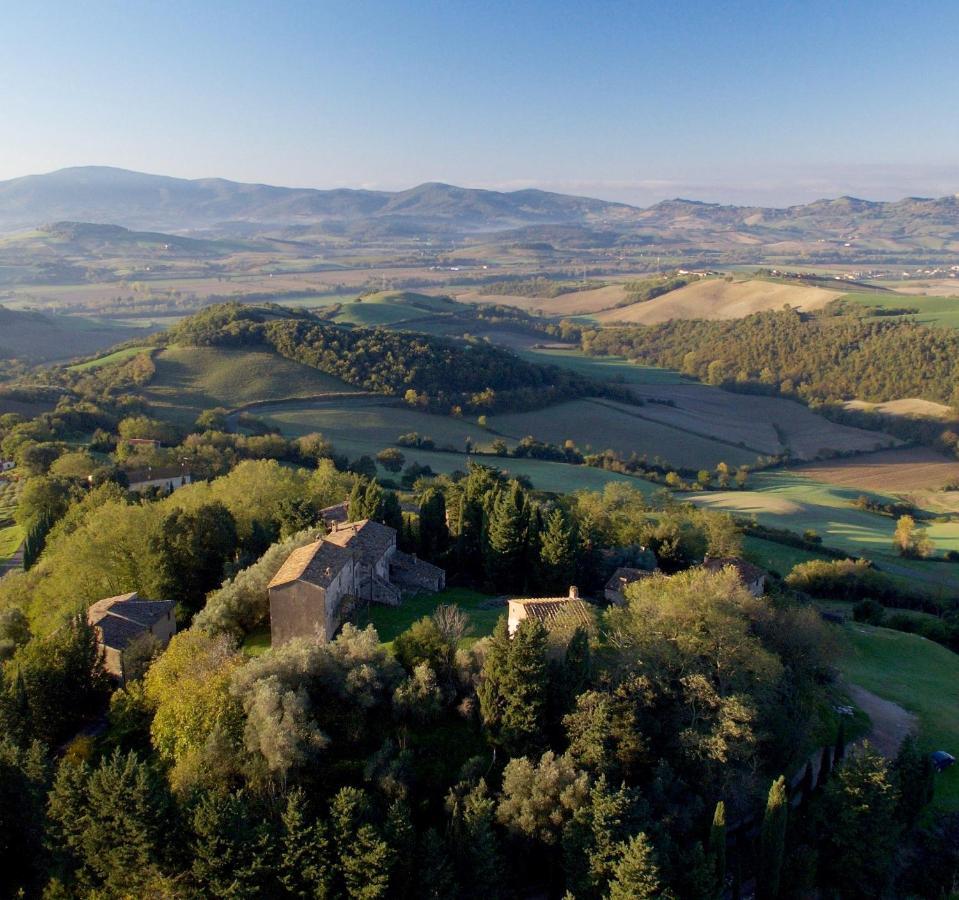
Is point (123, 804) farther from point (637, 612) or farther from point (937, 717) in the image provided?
point (937, 717)

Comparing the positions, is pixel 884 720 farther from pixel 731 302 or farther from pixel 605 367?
pixel 731 302

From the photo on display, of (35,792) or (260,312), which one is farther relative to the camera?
(260,312)

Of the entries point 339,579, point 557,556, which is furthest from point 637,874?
point 557,556

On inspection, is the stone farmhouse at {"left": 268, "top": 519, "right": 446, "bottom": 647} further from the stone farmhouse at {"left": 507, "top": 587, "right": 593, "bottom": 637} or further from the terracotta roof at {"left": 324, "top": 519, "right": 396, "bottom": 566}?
the stone farmhouse at {"left": 507, "top": 587, "right": 593, "bottom": 637}

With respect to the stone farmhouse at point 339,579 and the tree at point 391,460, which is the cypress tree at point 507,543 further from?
the tree at point 391,460

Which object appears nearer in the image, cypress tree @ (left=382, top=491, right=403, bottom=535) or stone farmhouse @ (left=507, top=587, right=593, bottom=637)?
stone farmhouse @ (left=507, top=587, right=593, bottom=637)

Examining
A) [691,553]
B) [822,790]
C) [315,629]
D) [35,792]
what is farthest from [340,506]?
[822,790]

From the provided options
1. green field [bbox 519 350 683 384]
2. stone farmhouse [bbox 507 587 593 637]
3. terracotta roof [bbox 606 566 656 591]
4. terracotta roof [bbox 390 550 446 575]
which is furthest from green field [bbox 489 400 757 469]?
stone farmhouse [bbox 507 587 593 637]

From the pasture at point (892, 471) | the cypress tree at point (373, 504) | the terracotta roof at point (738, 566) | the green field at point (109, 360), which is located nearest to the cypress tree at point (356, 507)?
the cypress tree at point (373, 504)
